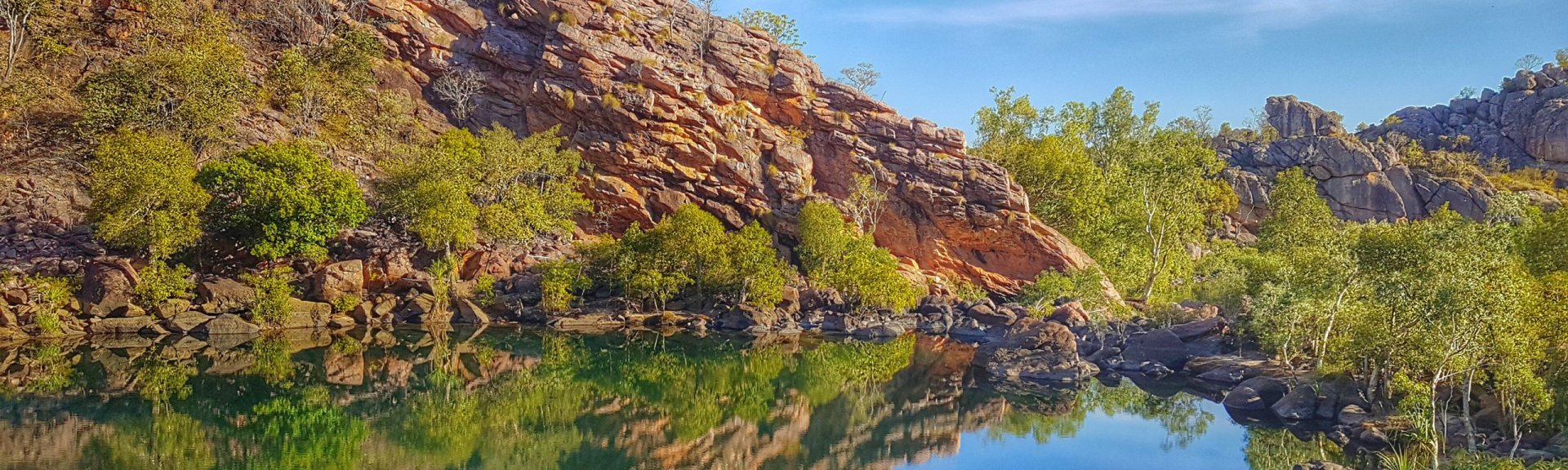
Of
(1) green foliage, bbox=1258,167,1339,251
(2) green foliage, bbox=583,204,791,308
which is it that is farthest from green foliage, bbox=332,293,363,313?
(1) green foliage, bbox=1258,167,1339,251

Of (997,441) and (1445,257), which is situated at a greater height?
(1445,257)

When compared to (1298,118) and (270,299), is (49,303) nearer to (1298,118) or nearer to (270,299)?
(270,299)

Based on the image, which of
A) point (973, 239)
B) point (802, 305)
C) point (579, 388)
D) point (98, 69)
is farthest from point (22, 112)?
point (973, 239)

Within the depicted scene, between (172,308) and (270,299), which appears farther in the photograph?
(270,299)

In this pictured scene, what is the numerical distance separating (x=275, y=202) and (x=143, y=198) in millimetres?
5960

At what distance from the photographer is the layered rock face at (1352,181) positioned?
86.9 meters

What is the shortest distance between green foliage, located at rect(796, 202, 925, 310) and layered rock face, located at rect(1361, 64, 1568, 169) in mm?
74521

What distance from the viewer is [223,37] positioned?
6153 cm

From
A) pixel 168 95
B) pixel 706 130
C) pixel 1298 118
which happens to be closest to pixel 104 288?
pixel 168 95

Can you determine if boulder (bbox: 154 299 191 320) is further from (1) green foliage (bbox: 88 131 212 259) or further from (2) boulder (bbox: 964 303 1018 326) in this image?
(2) boulder (bbox: 964 303 1018 326)

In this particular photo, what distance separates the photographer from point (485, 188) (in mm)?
58406

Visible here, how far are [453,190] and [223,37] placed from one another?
80.0 ft

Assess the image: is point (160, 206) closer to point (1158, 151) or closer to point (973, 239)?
point (973, 239)

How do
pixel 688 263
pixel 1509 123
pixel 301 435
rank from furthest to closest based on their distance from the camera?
pixel 1509 123
pixel 688 263
pixel 301 435
